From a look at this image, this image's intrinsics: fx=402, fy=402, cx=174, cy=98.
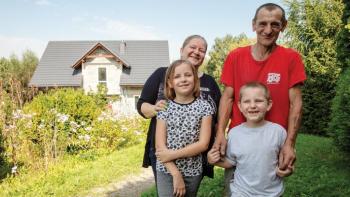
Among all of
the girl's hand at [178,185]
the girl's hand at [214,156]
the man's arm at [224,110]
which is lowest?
the girl's hand at [178,185]

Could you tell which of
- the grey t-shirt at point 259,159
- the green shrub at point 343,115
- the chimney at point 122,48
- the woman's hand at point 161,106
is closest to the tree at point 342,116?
the green shrub at point 343,115

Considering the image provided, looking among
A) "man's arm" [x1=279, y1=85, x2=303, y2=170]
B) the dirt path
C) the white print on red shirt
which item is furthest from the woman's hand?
the dirt path

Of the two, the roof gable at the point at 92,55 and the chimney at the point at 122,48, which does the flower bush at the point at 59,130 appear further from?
the chimney at the point at 122,48

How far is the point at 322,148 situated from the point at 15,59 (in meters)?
43.1

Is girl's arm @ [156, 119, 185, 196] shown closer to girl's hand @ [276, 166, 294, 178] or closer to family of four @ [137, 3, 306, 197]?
family of four @ [137, 3, 306, 197]

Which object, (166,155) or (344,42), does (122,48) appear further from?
(166,155)

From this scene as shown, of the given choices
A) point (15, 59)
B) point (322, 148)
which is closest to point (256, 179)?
point (322, 148)

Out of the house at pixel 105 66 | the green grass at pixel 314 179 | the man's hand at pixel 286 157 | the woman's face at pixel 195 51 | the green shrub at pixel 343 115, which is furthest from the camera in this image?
the house at pixel 105 66

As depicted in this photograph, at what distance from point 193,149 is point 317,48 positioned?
16060 millimetres

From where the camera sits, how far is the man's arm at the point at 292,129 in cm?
280

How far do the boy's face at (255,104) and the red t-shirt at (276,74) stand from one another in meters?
0.10

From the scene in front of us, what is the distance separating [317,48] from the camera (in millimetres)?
17625

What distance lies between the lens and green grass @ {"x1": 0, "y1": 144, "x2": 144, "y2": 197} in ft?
23.2

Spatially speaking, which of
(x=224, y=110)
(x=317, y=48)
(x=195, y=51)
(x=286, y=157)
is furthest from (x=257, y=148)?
(x=317, y=48)
